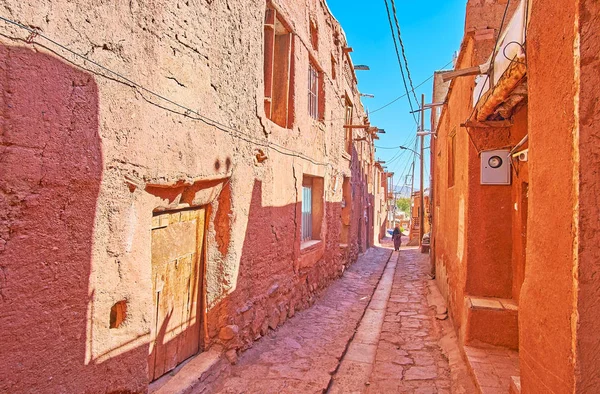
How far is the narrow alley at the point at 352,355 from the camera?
4.30 m

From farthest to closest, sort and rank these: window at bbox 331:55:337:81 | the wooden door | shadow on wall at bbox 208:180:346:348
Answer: window at bbox 331:55:337:81 → shadow on wall at bbox 208:180:346:348 → the wooden door

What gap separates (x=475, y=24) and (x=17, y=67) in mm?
4922

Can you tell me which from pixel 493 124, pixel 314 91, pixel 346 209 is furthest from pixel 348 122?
pixel 493 124

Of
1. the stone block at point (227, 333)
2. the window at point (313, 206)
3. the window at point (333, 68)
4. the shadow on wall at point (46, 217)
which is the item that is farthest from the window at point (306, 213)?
the shadow on wall at point (46, 217)

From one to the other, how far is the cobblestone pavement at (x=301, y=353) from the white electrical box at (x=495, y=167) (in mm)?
2850

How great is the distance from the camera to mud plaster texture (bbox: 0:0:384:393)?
2270mm

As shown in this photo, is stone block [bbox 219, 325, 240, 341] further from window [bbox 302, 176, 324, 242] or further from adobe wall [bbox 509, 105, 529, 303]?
window [bbox 302, 176, 324, 242]

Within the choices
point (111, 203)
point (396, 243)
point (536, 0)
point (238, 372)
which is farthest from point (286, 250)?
point (396, 243)

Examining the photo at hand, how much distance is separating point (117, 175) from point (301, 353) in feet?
11.2

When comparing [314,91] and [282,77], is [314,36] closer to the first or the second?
[314,91]

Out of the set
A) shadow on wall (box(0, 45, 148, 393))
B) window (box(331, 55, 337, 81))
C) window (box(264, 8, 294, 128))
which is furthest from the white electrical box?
window (box(331, 55, 337, 81))

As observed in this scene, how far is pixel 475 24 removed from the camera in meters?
5.07

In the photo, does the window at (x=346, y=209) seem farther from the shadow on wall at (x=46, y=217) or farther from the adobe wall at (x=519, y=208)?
the shadow on wall at (x=46, y=217)

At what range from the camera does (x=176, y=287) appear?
398 centimetres
